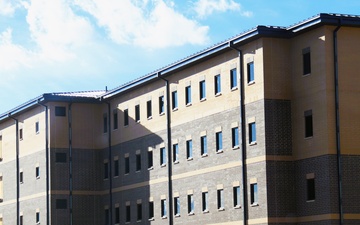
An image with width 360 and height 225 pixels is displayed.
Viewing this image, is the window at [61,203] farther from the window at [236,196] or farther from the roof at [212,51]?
the window at [236,196]

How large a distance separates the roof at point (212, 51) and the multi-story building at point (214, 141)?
9 cm

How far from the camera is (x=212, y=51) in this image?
202 feet

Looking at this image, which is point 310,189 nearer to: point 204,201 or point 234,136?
point 234,136

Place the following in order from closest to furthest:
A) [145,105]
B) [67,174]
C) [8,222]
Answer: [145,105] < [67,174] < [8,222]

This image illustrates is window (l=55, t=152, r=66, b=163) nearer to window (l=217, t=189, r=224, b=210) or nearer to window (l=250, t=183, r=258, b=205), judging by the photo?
window (l=217, t=189, r=224, b=210)

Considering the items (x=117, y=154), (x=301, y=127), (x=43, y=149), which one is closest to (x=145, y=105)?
(x=117, y=154)

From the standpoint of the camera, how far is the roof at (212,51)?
54.6 metres

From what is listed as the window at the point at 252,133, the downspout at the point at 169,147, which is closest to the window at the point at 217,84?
the window at the point at 252,133

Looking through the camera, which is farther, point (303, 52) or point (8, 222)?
point (8, 222)

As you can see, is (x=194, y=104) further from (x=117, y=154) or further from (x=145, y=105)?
(x=117, y=154)

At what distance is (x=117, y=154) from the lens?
75.9m

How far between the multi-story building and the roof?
0.28 feet

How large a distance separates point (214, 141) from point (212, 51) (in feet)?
17.9

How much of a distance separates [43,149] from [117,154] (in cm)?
637
